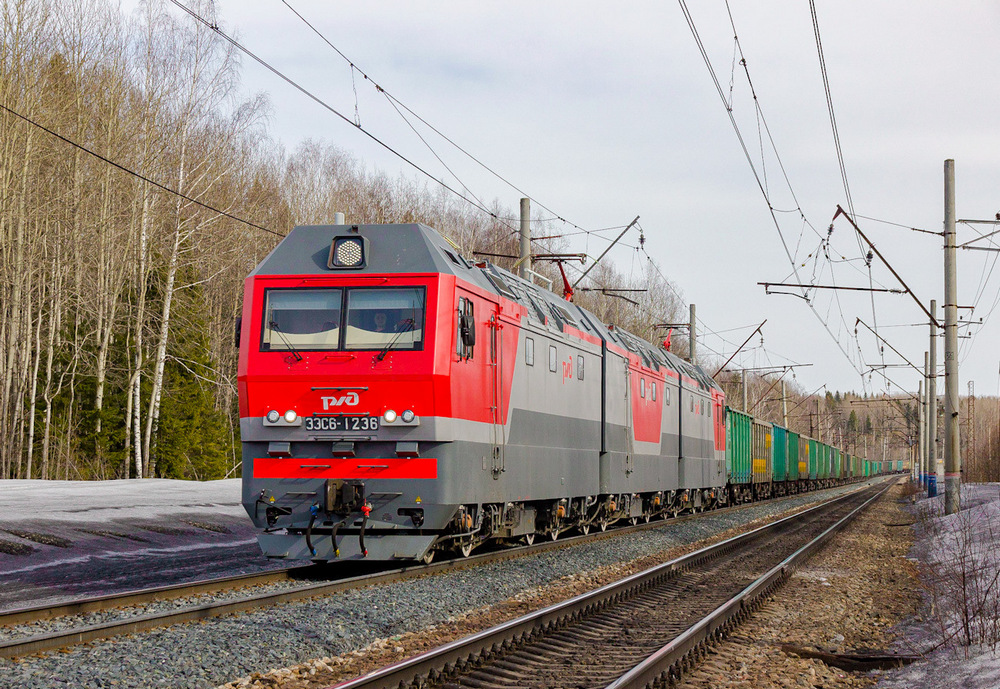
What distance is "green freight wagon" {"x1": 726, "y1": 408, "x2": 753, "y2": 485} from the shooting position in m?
32.2

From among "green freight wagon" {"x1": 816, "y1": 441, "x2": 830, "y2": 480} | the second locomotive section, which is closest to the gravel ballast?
the second locomotive section

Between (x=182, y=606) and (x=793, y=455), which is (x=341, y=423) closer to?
(x=182, y=606)

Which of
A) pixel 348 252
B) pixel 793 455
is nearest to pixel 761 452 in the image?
pixel 793 455

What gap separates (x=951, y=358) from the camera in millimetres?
21578

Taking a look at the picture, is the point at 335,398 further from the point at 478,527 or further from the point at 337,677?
the point at 337,677

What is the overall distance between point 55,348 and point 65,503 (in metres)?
15.5

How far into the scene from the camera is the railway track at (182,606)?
732 cm

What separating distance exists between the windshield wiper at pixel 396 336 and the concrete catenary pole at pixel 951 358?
1427 centimetres

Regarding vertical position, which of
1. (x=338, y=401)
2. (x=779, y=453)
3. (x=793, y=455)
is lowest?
(x=793, y=455)

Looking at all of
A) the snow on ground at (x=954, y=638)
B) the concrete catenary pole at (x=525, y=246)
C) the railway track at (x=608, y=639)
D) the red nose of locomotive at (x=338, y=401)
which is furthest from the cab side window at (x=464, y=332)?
the concrete catenary pole at (x=525, y=246)

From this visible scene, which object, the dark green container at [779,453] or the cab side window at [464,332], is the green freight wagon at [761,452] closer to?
the dark green container at [779,453]

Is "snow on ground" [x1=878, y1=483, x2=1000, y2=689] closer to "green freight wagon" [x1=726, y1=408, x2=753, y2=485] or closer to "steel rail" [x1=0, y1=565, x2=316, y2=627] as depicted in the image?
"steel rail" [x1=0, y1=565, x2=316, y2=627]

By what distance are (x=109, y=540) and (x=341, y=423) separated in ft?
19.0

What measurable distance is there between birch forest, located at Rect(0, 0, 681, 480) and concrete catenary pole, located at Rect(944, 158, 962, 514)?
13982 mm
